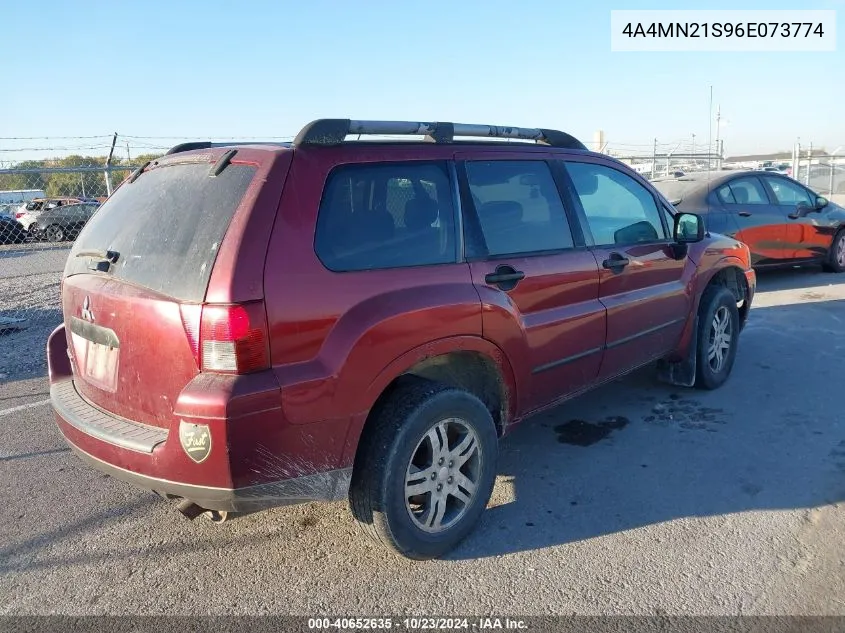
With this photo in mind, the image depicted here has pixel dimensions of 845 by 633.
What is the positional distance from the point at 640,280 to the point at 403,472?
2.23m

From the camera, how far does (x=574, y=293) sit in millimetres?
3770

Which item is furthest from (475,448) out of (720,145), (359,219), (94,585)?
(720,145)

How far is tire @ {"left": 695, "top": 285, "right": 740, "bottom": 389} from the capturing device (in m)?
4.96

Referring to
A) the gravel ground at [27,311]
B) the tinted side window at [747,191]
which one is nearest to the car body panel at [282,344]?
the gravel ground at [27,311]

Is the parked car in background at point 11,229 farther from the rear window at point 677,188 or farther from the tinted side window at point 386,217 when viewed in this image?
the tinted side window at point 386,217

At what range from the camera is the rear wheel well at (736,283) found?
5.29m

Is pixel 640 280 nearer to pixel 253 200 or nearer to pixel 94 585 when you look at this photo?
pixel 253 200

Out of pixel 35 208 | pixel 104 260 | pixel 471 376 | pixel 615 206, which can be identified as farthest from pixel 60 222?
pixel 471 376

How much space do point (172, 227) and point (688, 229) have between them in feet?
11.4

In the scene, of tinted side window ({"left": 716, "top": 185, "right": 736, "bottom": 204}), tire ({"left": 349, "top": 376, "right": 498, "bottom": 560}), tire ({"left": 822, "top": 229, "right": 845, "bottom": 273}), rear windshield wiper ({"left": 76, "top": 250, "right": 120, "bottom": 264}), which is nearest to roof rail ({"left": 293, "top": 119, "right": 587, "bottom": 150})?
rear windshield wiper ({"left": 76, "top": 250, "right": 120, "bottom": 264})

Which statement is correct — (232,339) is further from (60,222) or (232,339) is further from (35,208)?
(35,208)

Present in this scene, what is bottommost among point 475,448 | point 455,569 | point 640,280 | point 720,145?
point 455,569

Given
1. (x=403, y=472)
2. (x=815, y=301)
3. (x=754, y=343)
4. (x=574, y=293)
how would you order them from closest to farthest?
(x=403, y=472) < (x=574, y=293) < (x=754, y=343) < (x=815, y=301)

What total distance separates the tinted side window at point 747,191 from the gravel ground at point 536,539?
520 cm
